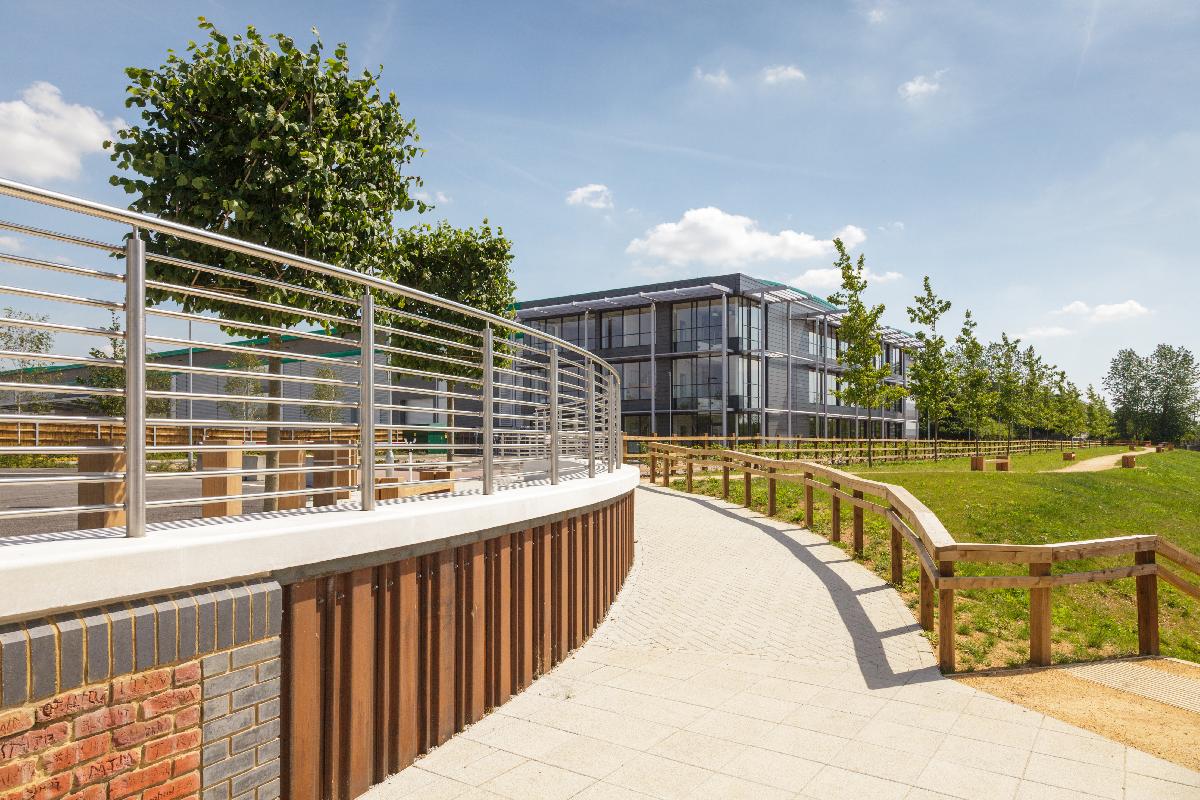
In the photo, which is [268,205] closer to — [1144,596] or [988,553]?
[988,553]

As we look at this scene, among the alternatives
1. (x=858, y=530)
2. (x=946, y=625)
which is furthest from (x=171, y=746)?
(x=858, y=530)

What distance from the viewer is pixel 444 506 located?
479 centimetres

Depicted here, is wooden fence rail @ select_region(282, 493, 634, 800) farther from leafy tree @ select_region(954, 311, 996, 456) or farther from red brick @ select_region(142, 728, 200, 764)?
leafy tree @ select_region(954, 311, 996, 456)

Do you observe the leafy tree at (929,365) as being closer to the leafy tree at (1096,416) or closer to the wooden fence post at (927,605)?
the wooden fence post at (927,605)

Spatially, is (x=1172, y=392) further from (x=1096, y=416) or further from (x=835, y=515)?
(x=835, y=515)

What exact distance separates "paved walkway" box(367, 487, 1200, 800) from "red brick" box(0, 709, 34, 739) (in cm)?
191

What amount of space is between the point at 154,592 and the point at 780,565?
8.39 m

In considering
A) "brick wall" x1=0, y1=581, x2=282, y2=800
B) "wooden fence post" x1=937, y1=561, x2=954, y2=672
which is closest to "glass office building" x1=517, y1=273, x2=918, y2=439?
"wooden fence post" x1=937, y1=561, x2=954, y2=672

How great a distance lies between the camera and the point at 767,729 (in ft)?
16.6

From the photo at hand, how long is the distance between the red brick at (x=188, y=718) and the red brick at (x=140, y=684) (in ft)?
0.54

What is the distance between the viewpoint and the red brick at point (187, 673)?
322 cm

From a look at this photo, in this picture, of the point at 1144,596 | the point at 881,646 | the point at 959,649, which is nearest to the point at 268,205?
the point at 881,646

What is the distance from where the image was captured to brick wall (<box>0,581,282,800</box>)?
271 cm

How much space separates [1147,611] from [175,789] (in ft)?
26.1
